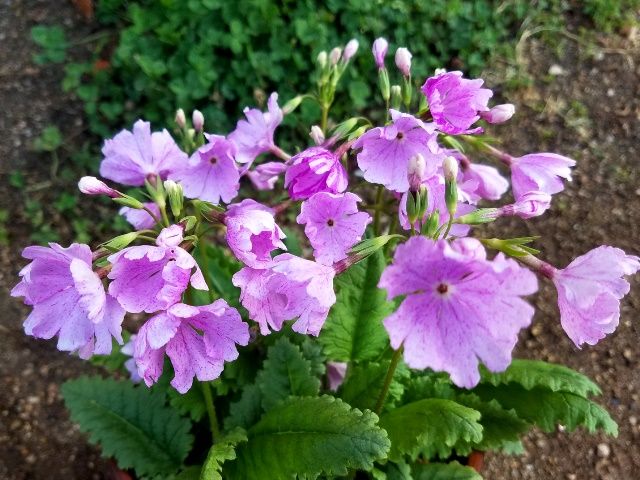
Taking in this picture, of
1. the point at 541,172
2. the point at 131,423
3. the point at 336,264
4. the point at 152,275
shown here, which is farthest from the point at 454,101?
the point at 131,423

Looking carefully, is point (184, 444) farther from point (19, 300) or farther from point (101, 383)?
point (19, 300)

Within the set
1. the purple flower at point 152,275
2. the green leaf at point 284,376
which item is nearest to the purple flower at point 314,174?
the purple flower at point 152,275

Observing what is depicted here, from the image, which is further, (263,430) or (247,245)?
(263,430)

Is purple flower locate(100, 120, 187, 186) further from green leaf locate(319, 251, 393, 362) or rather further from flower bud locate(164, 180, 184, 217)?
green leaf locate(319, 251, 393, 362)

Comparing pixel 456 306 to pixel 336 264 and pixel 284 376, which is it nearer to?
pixel 336 264

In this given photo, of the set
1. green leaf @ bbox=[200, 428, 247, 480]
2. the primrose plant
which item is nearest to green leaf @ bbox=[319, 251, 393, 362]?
the primrose plant

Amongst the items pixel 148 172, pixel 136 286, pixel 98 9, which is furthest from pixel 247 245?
pixel 98 9
